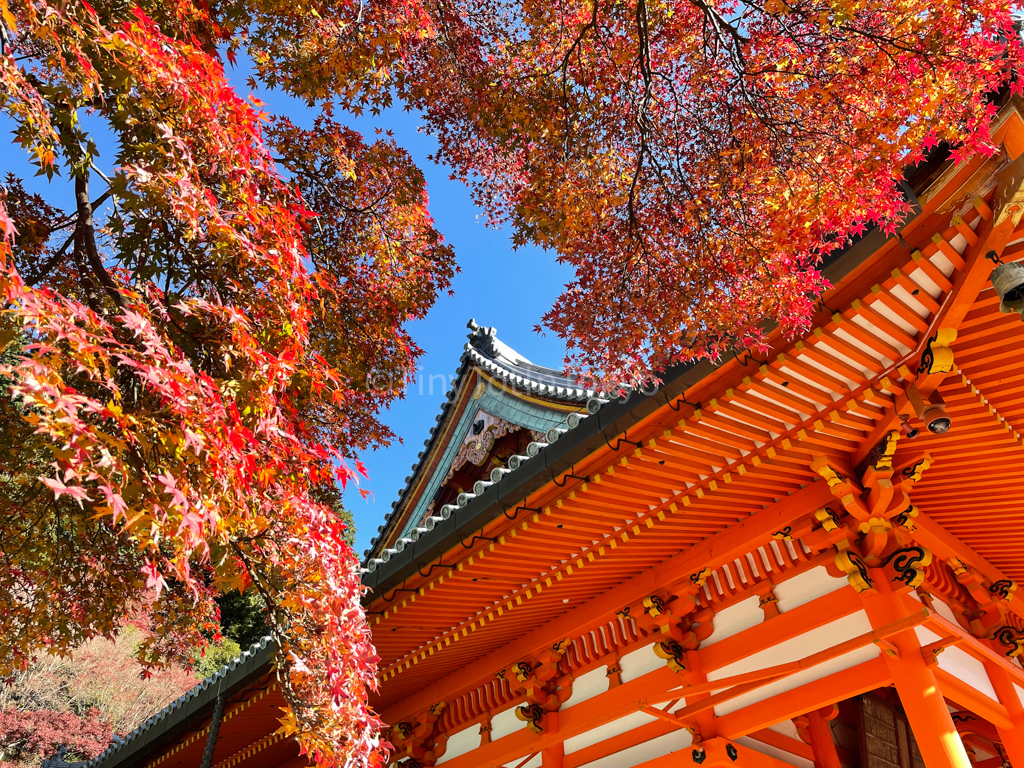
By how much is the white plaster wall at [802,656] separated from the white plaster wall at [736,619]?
0.19 m

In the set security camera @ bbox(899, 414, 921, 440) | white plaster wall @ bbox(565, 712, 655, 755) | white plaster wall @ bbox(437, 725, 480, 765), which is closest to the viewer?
security camera @ bbox(899, 414, 921, 440)

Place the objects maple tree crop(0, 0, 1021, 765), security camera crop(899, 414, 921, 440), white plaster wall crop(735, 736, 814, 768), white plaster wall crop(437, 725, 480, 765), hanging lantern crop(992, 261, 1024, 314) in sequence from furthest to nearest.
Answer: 1. white plaster wall crop(437, 725, 480, 765)
2. white plaster wall crop(735, 736, 814, 768)
3. security camera crop(899, 414, 921, 440)
4. hanging lantern crop(992, 261, 1024, 314)
5. maple tree crop(0, 0, 1021, 765)

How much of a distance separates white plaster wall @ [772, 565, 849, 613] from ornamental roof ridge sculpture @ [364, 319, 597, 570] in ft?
13.9

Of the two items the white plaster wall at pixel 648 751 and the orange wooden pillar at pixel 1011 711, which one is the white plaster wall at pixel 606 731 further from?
the orange wooden pillar at pixel 1011 711

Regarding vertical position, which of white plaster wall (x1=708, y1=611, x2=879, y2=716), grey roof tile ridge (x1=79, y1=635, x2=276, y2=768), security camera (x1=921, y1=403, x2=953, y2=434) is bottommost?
white plaster wall (x1=708, y1=611, x2=879, y2=716)

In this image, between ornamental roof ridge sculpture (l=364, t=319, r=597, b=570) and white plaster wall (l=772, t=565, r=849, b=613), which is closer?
white plaster wall (l=772, t=565, r=849, b=613)

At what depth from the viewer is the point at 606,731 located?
5.18 m

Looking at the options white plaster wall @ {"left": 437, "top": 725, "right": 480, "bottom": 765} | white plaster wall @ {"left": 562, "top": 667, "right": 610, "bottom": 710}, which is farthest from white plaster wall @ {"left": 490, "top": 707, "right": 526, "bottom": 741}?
white plaster wall @ {"left": 562, "top": 667, "right": 610, "bottom": 710}

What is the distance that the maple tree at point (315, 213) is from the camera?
212 cm

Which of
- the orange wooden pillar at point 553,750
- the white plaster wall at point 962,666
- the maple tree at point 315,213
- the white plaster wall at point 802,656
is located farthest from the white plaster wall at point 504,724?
the white plaster wall at point 962,666

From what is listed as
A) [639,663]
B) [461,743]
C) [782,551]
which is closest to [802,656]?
[782,551]

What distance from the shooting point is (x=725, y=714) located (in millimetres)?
4520

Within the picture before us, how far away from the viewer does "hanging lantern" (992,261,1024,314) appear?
8.42 feet

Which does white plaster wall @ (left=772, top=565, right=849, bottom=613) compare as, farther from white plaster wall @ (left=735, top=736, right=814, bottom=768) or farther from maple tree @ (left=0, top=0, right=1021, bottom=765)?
maple tree @ (left=0, top=0, right=1021, bottom=765)
